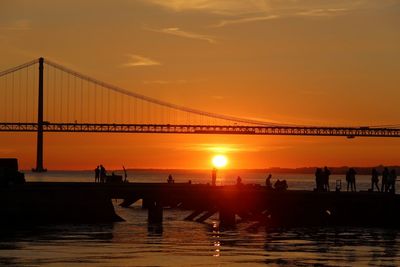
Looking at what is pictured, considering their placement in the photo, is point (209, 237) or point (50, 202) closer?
point (209, 237)

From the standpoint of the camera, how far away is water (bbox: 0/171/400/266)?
33.7 m

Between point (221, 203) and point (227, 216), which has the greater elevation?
point (221, 203)

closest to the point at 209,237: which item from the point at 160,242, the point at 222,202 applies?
the point at 160,242

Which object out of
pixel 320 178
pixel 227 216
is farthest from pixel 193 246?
pixel 320 178

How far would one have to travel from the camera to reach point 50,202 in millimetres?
51188

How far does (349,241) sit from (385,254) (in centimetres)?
562

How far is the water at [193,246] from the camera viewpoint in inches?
1328

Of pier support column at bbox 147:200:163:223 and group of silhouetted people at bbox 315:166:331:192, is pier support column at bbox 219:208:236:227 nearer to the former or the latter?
pier support column at bbox 147:200:163:223

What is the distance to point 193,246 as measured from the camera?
39500 millimetres

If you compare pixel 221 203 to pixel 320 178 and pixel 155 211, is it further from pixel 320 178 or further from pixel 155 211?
pixel 320 178

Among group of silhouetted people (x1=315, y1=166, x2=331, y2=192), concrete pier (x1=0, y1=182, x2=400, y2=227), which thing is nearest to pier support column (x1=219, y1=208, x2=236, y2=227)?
concrete pier (x1=0, y1=182, x2=400, y2=227)

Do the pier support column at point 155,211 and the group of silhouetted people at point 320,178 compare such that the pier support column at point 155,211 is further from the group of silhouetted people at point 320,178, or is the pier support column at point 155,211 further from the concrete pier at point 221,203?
the group of silhouetted people at point 320,178

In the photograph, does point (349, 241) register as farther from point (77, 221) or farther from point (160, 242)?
point (77, 221)

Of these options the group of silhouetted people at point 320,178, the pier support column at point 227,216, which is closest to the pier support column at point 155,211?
the pier support column at point 227,216
